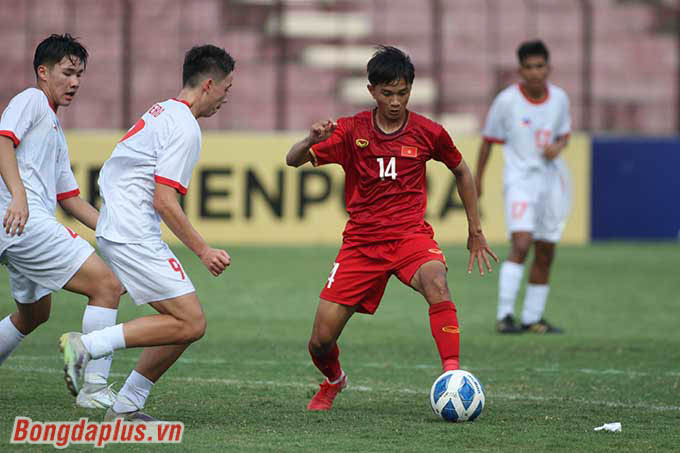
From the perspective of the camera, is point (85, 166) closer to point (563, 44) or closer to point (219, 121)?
point (219, 121)

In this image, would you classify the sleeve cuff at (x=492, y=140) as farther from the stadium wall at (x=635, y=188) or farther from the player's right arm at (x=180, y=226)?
the stadium wall at (x=635, y=188)

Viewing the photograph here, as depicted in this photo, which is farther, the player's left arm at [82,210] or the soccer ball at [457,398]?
the player's left arm at [82,210]

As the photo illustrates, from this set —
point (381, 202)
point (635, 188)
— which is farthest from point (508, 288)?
point (635, 188)

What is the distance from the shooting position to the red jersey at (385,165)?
6.87 metres

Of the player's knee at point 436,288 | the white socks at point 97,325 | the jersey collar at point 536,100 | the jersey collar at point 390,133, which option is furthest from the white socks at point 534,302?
the white socks at point 97,325

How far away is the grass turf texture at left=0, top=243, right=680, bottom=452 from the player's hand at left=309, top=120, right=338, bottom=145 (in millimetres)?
1432

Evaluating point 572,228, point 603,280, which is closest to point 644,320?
point 603,280

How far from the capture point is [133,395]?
241 inches

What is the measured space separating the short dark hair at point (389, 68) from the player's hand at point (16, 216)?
6.27 ft

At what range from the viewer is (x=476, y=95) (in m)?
23.6

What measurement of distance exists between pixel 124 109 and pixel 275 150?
4235 millimetres

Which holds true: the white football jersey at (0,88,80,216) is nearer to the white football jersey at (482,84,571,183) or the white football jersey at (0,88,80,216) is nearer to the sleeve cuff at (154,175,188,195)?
the sleeve cuff at (154,175,188,195)

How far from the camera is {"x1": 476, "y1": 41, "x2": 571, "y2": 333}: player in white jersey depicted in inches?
419

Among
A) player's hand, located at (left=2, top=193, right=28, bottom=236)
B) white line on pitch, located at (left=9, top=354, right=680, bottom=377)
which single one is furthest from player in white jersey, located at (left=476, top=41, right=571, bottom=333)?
player's hand, located at (left=2, top=193, right=28, bottom=236)
